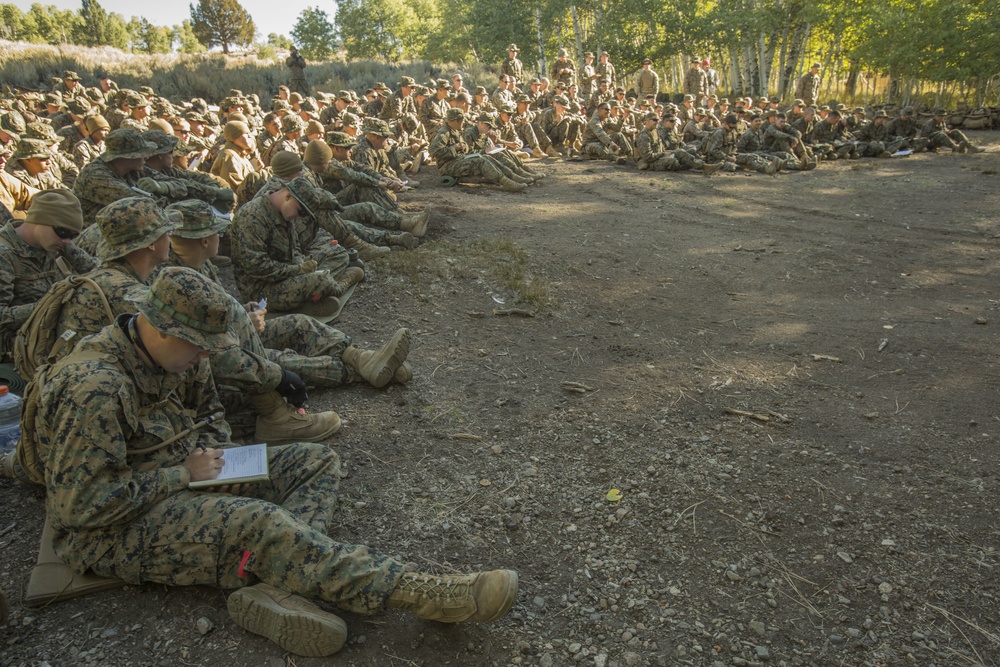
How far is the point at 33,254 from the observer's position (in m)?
4.70

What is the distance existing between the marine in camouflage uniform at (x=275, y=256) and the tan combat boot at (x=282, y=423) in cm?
200

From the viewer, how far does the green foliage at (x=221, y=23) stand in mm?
45438

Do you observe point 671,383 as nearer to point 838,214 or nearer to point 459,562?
point 459,562

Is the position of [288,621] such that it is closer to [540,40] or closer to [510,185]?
[510,185]

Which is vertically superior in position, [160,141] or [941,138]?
[160,141]

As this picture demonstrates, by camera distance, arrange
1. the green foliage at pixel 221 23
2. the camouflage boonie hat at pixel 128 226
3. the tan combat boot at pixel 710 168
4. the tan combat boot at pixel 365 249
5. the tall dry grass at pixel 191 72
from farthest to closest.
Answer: the green foliage at pixel 221 23
the tall dry grass at pixel 191 72
the tan combat boot at pixel 710 168
the tan combat boot at pixel 365 249
the camouflage boonie hat at pixel 128 226

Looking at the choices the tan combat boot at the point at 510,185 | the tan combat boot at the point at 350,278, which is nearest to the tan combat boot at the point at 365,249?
the tan combat boot at the point at 350,278

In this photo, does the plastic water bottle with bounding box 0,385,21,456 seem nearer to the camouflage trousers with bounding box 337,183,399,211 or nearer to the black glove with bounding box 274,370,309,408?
the black glove with bounding box 274,370,309,408

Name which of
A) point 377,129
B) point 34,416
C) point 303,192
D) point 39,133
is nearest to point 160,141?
point 303,192

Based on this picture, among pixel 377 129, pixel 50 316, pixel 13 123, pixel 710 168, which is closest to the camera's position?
pixel 50 316

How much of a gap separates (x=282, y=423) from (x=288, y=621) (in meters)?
1.70

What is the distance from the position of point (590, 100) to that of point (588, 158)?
7.67 m

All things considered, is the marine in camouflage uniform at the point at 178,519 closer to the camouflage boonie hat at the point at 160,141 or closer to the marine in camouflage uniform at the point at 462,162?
the camouflage boonie hat at the point at 160,141

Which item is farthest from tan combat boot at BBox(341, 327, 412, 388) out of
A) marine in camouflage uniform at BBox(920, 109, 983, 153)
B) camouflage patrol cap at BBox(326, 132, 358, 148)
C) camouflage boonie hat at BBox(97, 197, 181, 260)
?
marine in camouflage uniform at BBox(920, 109, 983, 153)
